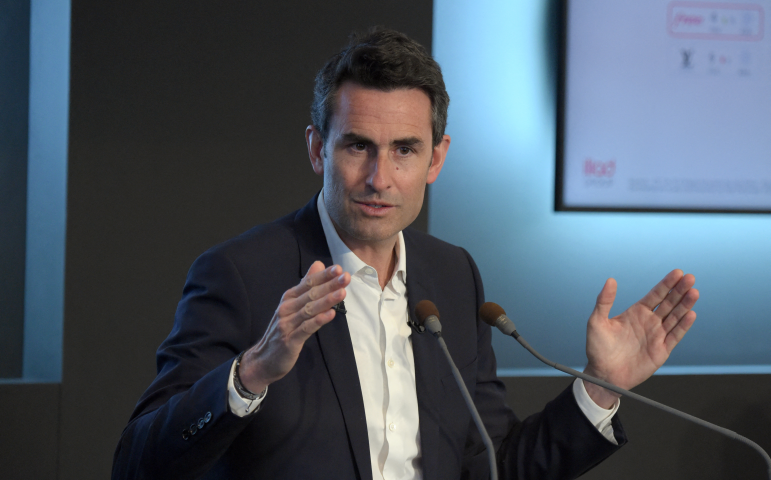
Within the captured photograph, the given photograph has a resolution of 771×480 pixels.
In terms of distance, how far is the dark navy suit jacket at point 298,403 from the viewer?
1.20 m

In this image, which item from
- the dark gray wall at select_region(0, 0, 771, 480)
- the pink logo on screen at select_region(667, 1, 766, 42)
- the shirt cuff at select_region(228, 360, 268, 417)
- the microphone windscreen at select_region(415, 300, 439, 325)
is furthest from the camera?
the pink logo on screen at select_region(667, 1, 766, 42)

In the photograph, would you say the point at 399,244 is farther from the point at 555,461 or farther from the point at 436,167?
the point at 555,461

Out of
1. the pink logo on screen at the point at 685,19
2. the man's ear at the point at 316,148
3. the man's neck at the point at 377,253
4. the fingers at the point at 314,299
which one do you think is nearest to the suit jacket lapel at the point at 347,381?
the man's neck at the point at 377,253

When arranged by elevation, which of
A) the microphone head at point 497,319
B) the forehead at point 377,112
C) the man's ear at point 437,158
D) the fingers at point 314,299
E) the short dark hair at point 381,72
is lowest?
the microphone head at point 497,319

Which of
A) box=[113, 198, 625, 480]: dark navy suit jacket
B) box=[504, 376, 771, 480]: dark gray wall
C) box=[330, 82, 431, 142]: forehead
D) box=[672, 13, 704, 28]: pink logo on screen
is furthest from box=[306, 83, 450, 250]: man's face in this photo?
box=[672, 13, 704, 28]: pink logo on screen

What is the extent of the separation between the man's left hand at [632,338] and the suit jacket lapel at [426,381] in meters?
0.33

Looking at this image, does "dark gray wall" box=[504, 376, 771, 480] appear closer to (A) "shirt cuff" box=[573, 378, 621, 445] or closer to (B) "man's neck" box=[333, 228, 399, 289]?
(A) "shirt cuff" box=[573, 378, 621, 445]

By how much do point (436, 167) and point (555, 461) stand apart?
735 millimetres

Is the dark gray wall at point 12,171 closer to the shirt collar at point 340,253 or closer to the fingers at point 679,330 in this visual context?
the shirt collar at point 340,253

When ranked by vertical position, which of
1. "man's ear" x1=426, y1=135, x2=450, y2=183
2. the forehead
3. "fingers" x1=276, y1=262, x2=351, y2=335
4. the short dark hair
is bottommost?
"fingers" x1=276, y1=262, x2=351, y2=335

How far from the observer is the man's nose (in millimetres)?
1423

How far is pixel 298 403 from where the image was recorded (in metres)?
1.37

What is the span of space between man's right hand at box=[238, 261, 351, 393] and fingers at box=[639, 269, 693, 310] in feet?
2.32

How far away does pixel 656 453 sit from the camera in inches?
109
